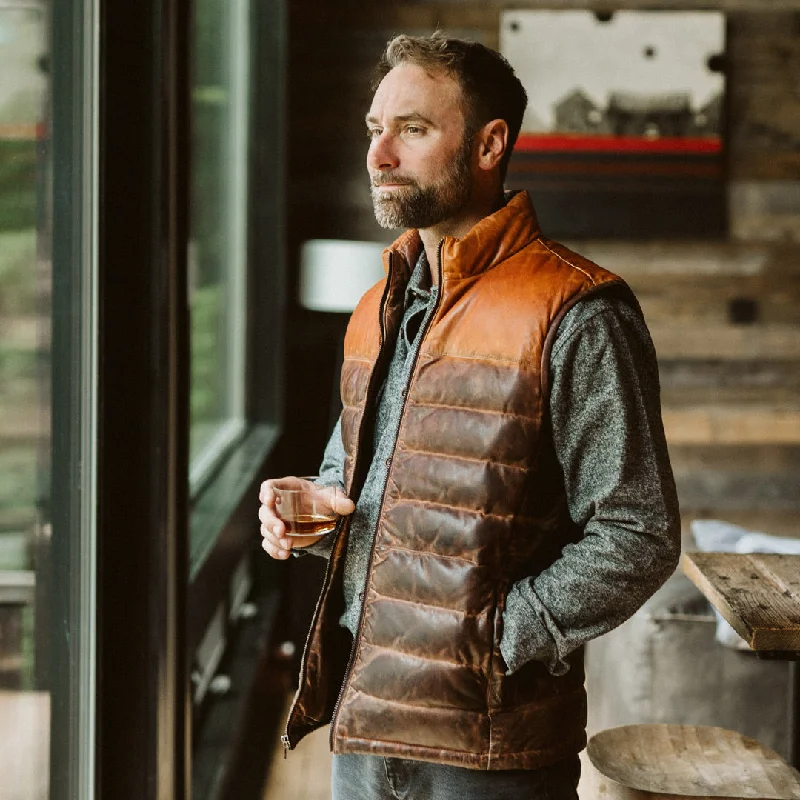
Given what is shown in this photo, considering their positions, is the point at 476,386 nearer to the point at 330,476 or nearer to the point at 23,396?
the point at 330,476

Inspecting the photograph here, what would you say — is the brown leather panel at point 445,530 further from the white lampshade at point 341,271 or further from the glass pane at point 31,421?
the white lampshade at point 341,271

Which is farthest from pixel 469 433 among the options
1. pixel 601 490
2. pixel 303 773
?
pixel 303 773

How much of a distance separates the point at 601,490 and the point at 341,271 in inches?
108

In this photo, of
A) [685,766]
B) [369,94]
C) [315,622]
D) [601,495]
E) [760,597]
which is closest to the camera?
[601,495]

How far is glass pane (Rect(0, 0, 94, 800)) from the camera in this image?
1.51 m

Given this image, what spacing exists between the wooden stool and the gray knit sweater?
0.66m

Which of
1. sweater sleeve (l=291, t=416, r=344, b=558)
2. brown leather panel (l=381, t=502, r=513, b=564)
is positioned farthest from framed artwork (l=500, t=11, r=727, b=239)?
brown leather panel (l=381, t=502, r=513, b=564)

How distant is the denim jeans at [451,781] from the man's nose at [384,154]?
0.83 metres

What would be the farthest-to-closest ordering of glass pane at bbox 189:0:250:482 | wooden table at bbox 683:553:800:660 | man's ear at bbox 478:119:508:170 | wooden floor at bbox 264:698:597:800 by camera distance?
glass pane at bbox 189:0:250:482 < wooden floor at bbox 264:698:597:800 < wooden table at bbox 683:553:800:660 < man's ear at bbox 478:119:508:170

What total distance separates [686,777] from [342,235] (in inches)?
122

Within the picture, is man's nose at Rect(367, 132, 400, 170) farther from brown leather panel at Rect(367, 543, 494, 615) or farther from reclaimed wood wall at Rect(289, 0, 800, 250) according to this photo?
reclaimed wood wall at Rect(289, 0, 800, 250)

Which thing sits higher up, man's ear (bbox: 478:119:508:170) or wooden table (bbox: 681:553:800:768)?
man's ear (bbox: 478:119:508:170)

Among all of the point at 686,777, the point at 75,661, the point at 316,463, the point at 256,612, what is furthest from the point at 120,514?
the point at 316,463

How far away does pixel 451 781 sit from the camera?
1496 mm
